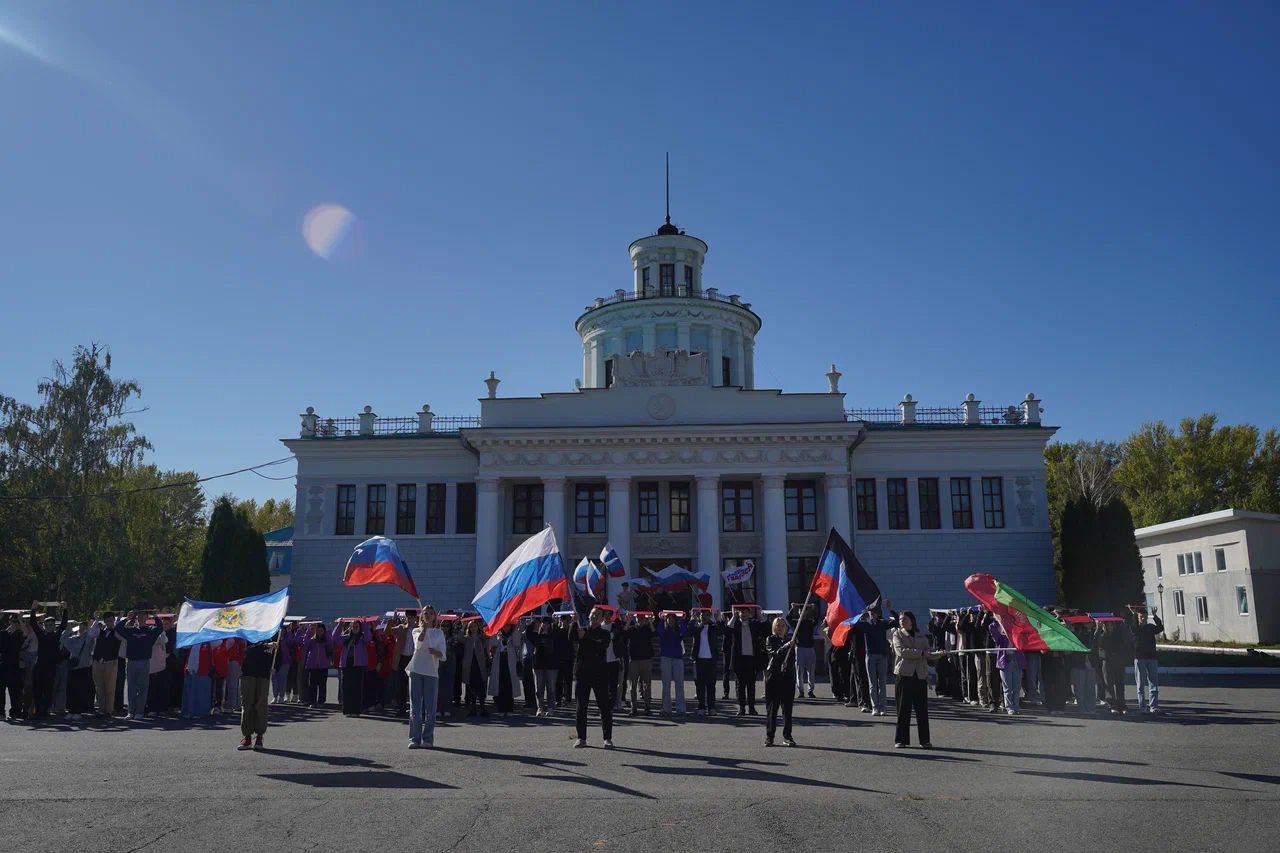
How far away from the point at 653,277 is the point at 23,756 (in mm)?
38903

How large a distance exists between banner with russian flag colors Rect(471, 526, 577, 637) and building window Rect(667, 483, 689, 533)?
22839 millimetres

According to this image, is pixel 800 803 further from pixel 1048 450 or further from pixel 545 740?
pixel 1048 450

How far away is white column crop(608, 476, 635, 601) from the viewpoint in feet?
120

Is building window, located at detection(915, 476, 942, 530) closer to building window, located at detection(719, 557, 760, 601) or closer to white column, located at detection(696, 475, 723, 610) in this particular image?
building window, located at detection(719, 557, 760, 601)

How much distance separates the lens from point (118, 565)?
3859cm

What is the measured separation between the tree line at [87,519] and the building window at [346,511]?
10.4ft

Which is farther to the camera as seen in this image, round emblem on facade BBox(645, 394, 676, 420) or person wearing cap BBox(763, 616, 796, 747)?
round emblem on facade BBox(645, 394, 676, 420)

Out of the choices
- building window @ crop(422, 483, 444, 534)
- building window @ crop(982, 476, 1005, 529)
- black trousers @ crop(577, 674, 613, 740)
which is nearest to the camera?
black trousers @ crop(577, 674, 613, 740)

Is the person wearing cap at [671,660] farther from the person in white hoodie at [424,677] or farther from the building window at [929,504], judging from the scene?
the building window at [929,504]

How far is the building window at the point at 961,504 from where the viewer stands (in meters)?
38.4

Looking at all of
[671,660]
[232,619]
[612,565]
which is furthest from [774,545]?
[232,619]

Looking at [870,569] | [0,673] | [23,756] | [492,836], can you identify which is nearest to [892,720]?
[492,836]

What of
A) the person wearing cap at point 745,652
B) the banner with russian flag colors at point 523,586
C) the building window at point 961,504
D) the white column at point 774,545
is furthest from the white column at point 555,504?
the banner with russian flag colors at point 523,586

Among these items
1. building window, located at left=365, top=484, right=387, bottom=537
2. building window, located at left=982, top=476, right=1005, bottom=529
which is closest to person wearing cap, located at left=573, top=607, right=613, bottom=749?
building window, located at left=365, top=484, right=387, bottom=537
